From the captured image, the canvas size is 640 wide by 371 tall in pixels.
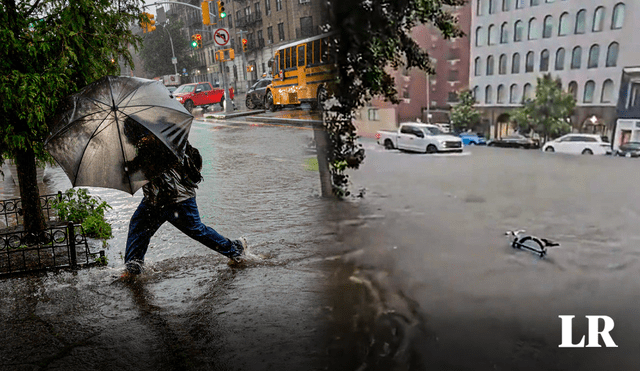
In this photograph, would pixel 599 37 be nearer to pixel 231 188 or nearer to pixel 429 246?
pixel 429 246

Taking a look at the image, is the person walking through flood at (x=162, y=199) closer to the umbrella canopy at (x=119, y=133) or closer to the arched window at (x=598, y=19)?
the umbrella canopy at (x=119, y=133)

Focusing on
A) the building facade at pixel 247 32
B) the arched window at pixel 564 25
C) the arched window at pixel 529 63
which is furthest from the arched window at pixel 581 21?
the building facade at pixel 247 32

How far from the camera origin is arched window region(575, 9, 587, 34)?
5645mm

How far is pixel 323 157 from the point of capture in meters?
6.80

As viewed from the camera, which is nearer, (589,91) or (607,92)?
(607,92)

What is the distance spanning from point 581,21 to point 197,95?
815 inches

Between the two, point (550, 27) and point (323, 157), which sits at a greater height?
point (550, 27)

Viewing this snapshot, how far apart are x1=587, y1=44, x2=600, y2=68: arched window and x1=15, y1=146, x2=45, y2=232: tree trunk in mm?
7365

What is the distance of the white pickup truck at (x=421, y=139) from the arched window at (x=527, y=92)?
1765 mm

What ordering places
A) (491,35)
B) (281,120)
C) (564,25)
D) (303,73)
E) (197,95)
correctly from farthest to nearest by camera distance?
(197,95) < (281,120) < (303,73) < (491,35) < (564,25)

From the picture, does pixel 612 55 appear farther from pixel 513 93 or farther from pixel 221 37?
pixel 221 37

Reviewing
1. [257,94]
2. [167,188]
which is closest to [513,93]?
[167,188]

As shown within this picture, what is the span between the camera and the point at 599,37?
5531mm

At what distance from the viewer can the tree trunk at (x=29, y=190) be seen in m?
5.27
